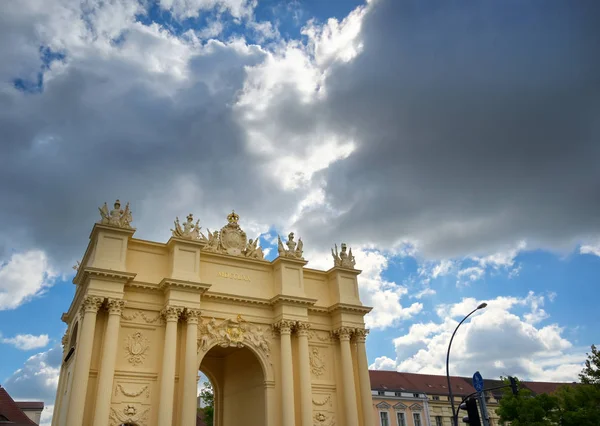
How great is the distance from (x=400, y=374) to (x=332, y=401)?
37928mm

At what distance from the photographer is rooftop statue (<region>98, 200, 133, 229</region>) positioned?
2702 centimetres

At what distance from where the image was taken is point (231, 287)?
30156mm

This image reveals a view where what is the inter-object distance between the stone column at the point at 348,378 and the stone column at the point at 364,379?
2.78ft

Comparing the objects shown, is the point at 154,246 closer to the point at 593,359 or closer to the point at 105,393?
the point at 105,393

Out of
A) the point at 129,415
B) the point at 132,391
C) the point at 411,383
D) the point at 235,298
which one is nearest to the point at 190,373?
the point at 132,391

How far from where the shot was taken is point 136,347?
85.2 feet

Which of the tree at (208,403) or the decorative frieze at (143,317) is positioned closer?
the decorative frieze at (143,317)

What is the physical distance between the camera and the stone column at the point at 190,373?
2497cm

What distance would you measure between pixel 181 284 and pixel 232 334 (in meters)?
4.43

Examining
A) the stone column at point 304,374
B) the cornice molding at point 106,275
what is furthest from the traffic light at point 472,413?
the cornice molding at point 106,275

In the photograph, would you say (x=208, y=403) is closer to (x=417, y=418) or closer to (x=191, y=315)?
(x=417, y=418)

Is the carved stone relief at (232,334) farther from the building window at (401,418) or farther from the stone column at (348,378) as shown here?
the building window at (401,418)

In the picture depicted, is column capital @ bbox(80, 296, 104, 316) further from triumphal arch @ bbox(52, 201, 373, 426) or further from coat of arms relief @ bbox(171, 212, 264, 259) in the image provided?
coat of arms relief @ bbox(171, 212, 264, 259)

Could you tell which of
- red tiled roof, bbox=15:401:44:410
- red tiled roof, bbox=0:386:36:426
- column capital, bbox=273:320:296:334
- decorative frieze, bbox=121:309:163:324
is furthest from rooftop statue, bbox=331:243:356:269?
red tiled roof, bbox=15:401:44:410
